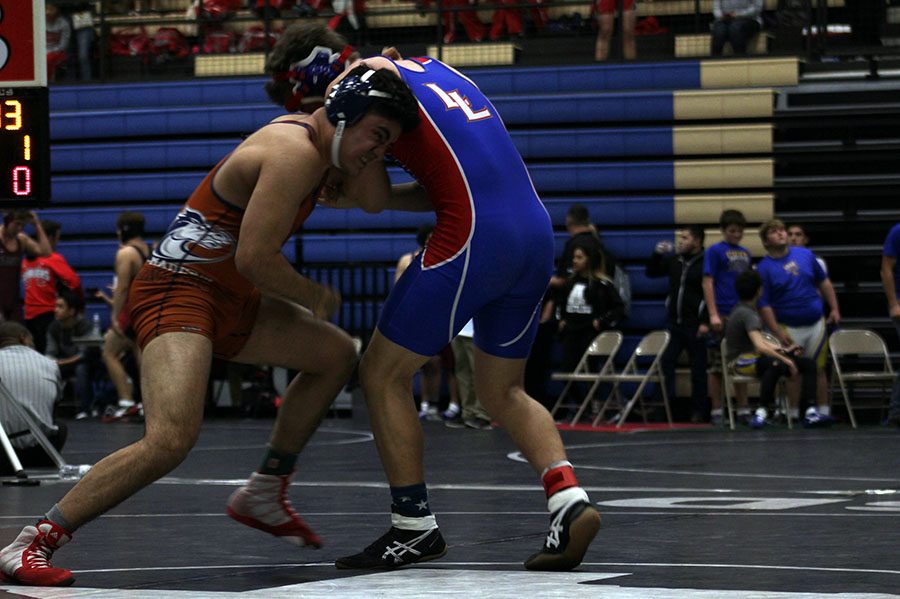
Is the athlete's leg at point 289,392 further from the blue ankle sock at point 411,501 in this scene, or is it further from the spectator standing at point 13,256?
the spectator standing at point 13,256

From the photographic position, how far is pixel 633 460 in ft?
37.0

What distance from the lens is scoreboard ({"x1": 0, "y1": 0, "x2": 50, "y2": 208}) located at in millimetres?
9344

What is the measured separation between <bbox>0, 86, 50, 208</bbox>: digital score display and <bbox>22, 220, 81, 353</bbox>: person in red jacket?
8.34 m

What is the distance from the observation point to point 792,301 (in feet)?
50.9

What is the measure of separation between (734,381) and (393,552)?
A: 1066cm

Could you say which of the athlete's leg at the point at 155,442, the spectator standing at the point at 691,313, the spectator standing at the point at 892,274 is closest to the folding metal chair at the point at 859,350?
the spectator standing at the point at 892,274

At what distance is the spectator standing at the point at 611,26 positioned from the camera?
18688mm

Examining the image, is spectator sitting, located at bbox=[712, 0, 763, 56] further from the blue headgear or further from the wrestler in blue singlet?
the blue headgear

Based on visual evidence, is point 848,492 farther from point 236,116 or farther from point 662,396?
point 236,116

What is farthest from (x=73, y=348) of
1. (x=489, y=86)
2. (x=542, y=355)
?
(x=489, y=86)

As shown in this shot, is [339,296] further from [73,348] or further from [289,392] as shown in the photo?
[73,348]

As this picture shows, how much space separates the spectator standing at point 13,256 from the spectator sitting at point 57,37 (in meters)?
4.19

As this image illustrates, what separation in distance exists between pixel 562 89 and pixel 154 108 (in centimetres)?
493

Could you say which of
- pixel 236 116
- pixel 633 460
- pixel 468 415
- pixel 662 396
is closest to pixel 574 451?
pixel 633 460
